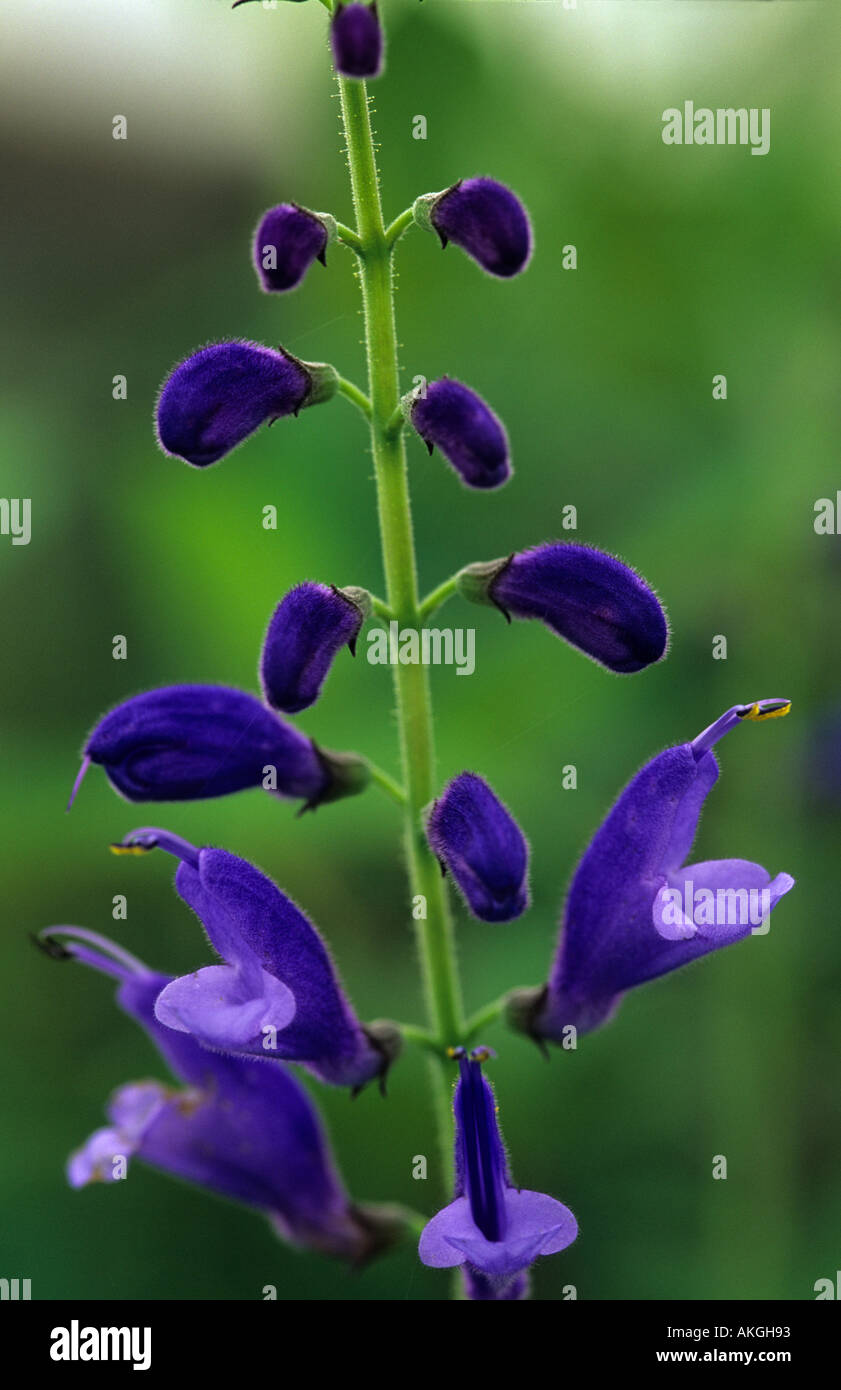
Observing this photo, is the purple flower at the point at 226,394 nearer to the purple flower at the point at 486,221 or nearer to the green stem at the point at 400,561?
the green stem at the point at 400,561

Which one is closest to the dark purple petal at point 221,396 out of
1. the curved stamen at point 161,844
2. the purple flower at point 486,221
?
the purple flower at point 486,221

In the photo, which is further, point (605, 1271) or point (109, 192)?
point (109, 192)

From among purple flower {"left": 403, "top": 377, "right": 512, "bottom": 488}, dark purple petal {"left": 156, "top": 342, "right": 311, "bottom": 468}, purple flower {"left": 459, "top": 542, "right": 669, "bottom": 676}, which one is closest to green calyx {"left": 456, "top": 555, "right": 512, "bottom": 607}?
purple flower {"left": 459, "top": 542, "right": 669, "bottom": 676}

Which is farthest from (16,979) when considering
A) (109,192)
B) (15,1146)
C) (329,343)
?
(109,192)

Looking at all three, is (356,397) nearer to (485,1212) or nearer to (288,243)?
(288,243)

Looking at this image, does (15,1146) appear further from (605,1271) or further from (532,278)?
(532,278)
